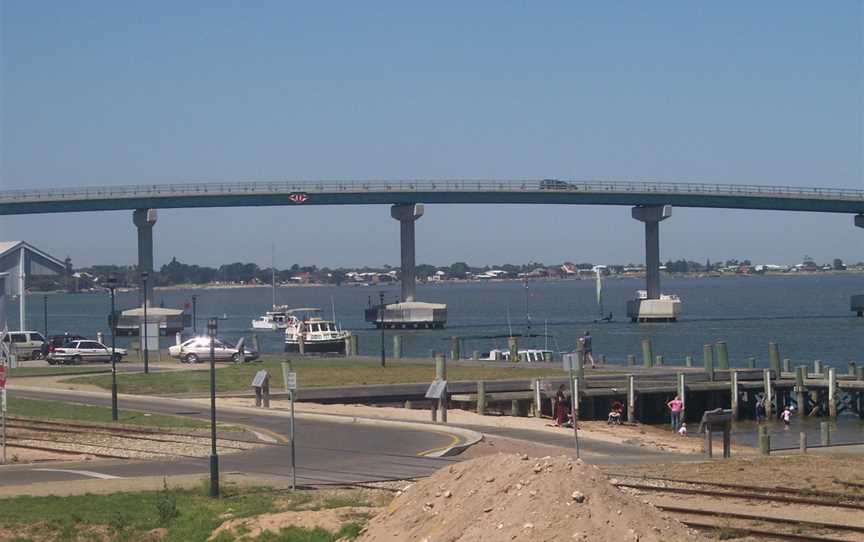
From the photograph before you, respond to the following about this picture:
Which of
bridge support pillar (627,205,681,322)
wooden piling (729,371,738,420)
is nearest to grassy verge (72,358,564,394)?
wooden piling (729,371,738,420)

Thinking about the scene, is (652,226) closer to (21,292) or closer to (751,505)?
(21,292)

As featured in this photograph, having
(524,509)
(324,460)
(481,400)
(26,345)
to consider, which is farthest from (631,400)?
(26,345)

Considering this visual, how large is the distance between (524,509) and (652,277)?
129 m

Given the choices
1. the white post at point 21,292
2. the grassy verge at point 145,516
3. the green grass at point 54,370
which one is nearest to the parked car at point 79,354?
the green grass at point 54,370

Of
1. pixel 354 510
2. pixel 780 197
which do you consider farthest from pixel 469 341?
pixel 354 510

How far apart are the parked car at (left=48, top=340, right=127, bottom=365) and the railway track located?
4725 cm

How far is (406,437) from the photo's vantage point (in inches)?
1324

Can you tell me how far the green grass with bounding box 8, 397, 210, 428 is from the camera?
118 ft

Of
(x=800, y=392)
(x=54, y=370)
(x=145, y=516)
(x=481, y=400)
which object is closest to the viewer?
(x=145, y=516)

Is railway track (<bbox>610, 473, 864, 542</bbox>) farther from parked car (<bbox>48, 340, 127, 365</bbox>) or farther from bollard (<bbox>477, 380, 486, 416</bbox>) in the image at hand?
parked car (<bbox>48, 340, 127, 365</bbox>)

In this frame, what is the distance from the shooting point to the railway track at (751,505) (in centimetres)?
1855

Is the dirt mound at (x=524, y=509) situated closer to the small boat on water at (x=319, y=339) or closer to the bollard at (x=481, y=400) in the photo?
the bollard at (x=481, y=400)

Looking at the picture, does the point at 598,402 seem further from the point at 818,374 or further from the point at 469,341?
the point at 469,341

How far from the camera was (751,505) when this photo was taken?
2139cm
